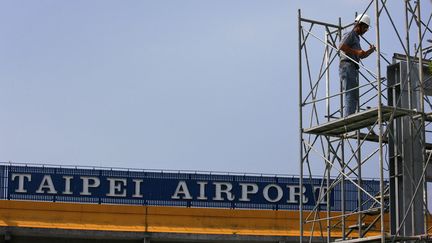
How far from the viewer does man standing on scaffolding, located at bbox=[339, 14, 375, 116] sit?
25094 mm

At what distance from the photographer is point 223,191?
37.7 m

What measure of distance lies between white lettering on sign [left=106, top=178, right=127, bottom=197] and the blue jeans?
44.3 ft

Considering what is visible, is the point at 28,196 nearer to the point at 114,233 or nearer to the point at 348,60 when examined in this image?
the point at 114,233

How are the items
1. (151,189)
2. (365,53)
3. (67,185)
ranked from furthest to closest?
(151,189) < (67,185) < (365,53)

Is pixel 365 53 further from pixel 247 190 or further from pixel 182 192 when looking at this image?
pixel 182 192

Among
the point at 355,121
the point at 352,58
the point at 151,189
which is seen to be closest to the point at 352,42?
the point at 352,58

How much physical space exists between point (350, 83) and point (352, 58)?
2.03 ft

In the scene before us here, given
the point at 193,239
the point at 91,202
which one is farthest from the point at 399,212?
the point at 91,202

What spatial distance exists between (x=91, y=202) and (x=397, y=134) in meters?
14.6

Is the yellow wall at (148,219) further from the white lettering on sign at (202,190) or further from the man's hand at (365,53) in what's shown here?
the man's hand at (365,53)

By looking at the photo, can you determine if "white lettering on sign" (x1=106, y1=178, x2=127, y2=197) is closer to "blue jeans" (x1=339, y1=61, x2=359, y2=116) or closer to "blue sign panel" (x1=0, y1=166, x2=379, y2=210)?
"blue sign panel" (x1=0, y1=166, x2=379, y2=210)

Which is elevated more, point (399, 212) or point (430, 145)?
point (430, 145)

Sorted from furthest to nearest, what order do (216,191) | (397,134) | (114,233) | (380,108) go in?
1. (216,191)
2. (114,233)
3. (397,134)
4. (380,108)

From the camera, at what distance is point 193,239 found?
3531 cm
